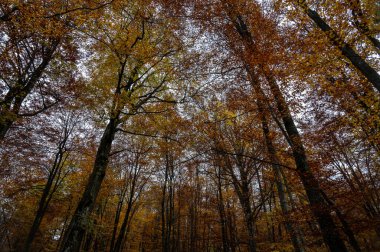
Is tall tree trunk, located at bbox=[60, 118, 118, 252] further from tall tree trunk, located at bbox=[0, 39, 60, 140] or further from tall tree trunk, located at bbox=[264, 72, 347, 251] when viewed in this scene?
tall tree trunk, located at bbox=[264, 72, 347, 251]

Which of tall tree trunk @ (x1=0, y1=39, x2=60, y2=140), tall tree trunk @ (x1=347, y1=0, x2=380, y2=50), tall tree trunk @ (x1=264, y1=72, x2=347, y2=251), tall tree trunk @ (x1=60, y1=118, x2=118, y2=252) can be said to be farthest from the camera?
tall tree trunk @ (x1=0, y1=39, x2=60, y2=140)

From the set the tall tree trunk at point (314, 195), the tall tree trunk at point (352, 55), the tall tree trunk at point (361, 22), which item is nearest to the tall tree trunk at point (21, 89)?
the tall tree trunk at point (314, 195)

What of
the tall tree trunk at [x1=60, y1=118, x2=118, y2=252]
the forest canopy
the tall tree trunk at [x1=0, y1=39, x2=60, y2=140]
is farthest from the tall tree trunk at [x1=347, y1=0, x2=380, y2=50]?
the tall tree trunk at [x1=0, y1=39, x2=60, y2=140]

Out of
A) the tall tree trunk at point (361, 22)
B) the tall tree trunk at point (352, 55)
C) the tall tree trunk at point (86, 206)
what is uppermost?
the tall tree trunk at point (361, 22)

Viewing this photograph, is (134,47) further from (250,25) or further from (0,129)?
(0,129)

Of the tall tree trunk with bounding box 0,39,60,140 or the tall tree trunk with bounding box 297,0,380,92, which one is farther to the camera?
the tall tree trunk with bounding box 0,39,60,140

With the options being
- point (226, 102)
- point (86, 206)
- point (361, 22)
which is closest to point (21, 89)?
point (86, 206)

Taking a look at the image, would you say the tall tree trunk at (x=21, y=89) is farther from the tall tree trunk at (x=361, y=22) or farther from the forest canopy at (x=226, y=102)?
the tall tree trunk at (x=361, y=22)

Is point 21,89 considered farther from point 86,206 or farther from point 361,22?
point 361,22

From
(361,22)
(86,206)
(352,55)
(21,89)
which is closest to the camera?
(352,55)

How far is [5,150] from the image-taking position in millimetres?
11570

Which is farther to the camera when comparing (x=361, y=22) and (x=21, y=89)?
(x=21, y=89)

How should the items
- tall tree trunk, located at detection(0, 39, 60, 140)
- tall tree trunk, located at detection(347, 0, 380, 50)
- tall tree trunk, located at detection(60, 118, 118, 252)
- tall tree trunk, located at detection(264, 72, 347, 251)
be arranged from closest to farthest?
tall tree trunk, located at detection(264, 72, 347, 251) → tall tree trunk, located at detection(60, 118, 118, 252) → tall tree trunk, located at detection(347, 0, 380, 50) → tall tree trunk, located at detection(0, 39, 60, 140)

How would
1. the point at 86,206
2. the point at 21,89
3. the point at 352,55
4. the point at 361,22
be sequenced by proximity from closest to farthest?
the point at 352,55 < the point at 86,206 < the point at 361,22 < the point at 21,89
